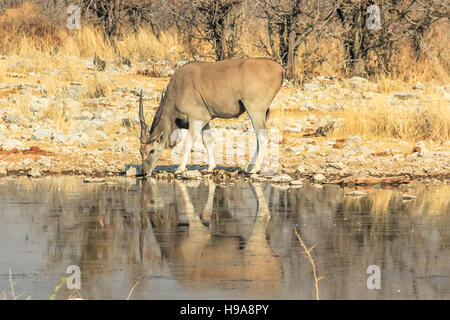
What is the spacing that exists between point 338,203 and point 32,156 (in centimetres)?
599

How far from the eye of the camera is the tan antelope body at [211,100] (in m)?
13.2

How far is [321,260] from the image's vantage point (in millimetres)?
7664

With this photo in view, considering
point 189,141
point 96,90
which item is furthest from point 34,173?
point 96,90

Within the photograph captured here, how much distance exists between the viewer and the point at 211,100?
13.4 metres

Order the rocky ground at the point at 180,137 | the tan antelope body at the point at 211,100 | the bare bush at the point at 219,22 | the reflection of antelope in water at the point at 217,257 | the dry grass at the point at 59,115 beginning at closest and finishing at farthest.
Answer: the reflection of antelope in water at the point at 217,257, the tan antelope body at the point at 211,100, the rocky ground at the point at 180,137, the dry grass at the point at 59,115, the bare bush at the point at 219,22

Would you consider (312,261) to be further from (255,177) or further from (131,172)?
(131,172)

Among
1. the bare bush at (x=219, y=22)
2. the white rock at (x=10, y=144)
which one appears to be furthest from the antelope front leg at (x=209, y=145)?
the bare bush at (x=219, y=22)

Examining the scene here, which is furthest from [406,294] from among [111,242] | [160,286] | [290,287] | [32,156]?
[32,156]

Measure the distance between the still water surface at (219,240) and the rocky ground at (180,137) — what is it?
4.07 ft

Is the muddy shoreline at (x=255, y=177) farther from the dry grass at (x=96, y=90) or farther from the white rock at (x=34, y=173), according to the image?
the dry grass at (x=96, y=90)

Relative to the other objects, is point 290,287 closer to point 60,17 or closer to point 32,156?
point 32,156

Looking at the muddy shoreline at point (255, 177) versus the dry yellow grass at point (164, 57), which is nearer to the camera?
the muddy shoreline at point (255, 177)

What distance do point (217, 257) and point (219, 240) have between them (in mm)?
751

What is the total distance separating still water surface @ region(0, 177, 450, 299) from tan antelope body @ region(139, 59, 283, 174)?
1.24 metres
